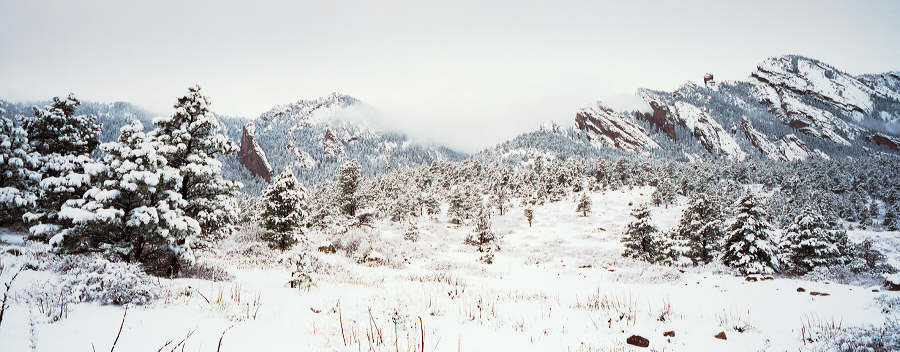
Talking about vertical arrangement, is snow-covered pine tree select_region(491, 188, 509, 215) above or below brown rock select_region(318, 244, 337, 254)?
above

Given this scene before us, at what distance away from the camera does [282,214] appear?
2061cm

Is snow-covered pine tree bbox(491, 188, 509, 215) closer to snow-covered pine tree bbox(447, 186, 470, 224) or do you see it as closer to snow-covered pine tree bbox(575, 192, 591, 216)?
snow-covered pine tree bbox(447, 186, 470, 224)

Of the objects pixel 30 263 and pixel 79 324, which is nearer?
pixel 79 324

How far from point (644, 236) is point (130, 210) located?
91.5ft

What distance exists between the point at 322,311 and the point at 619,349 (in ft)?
15.2

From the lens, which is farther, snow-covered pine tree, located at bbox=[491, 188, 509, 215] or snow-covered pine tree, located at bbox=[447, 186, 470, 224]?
snow-covered pine tree, located at bbox=[491, 188, 509, 215]

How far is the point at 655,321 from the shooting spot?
626cm

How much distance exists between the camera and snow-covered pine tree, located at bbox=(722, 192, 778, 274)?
17453mm

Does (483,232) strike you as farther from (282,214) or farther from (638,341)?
(638,341)

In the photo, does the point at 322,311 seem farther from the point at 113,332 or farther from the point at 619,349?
the point at 619,349

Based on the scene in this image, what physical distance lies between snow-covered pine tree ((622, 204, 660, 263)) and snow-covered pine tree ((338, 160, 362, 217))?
91.8 ft

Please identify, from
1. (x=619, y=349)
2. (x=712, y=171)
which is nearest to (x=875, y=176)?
(x=712, y=171)

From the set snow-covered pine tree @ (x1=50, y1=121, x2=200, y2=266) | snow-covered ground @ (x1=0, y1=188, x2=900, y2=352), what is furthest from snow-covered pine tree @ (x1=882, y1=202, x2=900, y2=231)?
snow-covered pine tree @ (x1=50, y1=121, x2=200, y2=266)

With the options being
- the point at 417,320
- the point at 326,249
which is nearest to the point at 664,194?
the point at 326,249
